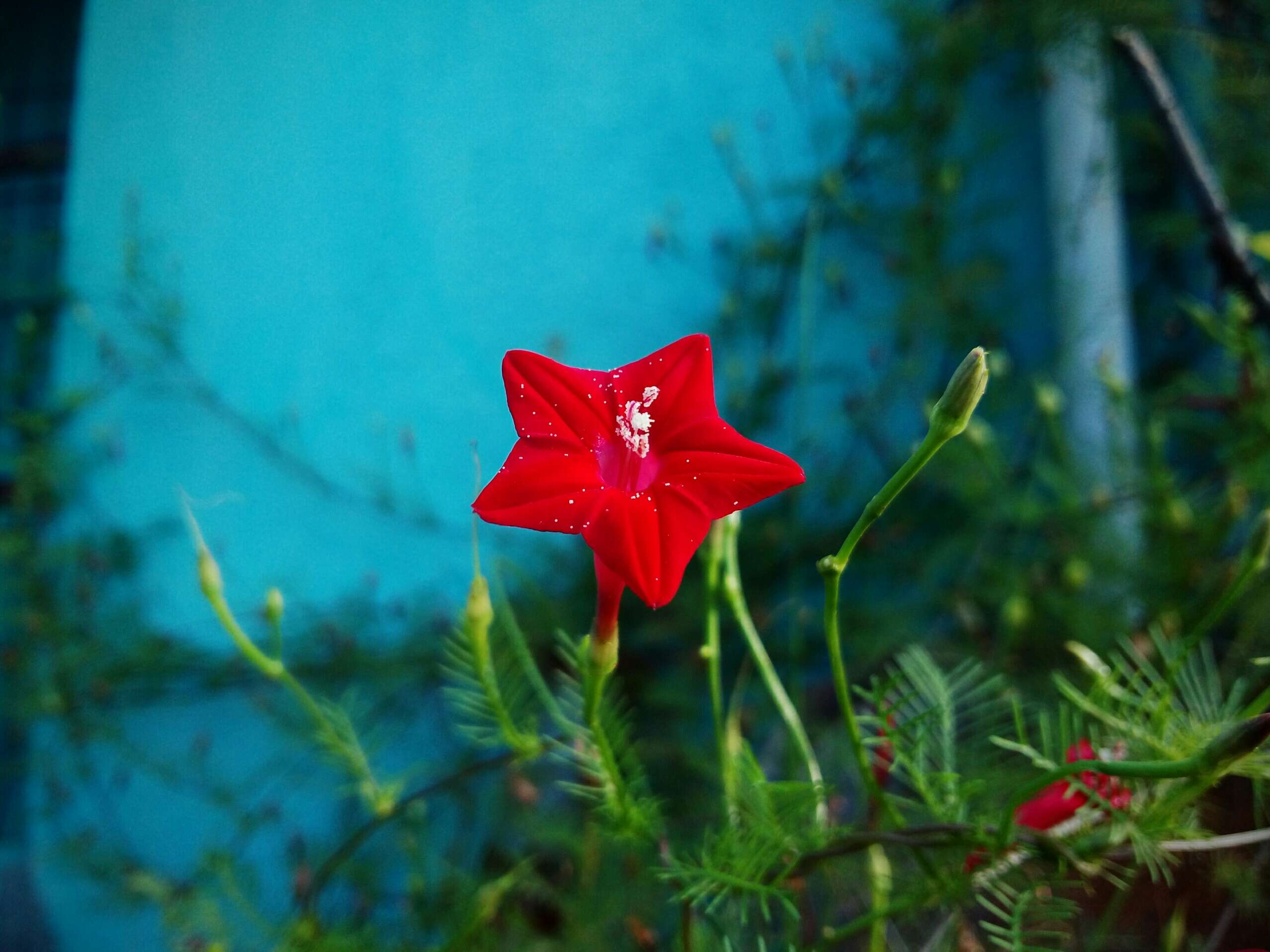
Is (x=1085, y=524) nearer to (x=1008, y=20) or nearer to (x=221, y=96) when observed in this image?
(x=1008, y=20)

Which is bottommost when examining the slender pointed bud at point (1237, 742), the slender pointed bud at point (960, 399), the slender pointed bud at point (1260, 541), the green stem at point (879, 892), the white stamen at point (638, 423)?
the green stem at point (879, 892)

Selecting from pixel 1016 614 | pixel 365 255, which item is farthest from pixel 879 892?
pixel 365 255

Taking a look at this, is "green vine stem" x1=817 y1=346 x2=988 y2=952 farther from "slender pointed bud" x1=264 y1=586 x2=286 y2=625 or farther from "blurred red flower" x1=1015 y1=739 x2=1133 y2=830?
"slender pointed bud" x1=264 y1=586 x2=286 y2=625

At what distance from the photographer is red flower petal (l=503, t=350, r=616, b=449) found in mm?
255

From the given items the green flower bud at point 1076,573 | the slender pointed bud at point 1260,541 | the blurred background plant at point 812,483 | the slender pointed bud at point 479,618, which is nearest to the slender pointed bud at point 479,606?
the slender pointed bud at point 479,618

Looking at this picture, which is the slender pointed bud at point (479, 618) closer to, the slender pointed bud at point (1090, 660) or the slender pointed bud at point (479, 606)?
the slender pointed bud at point (479, 606)

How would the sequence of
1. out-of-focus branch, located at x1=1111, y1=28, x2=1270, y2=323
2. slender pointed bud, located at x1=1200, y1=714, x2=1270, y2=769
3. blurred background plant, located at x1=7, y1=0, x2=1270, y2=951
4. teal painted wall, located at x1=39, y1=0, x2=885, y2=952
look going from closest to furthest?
slender pointed bud, located at x1=1200, y1=714, x2=1270, y2=769 → out-of-focus branch, located at x1=1111, y1=28, x2=1270, y2=323 → blurred background plant, located at x1=7, y1=0, x2=1270, y2=951 → teal painted wall, located at x1=39, y1=0, x2=885, y2=952

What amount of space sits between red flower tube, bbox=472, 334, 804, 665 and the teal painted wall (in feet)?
2.21

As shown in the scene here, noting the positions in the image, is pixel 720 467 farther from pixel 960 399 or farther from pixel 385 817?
pixel 385 817

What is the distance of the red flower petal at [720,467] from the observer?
0.24m

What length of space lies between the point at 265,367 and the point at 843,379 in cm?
65

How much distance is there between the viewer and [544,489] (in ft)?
0.82

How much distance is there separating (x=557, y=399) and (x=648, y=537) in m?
0.06

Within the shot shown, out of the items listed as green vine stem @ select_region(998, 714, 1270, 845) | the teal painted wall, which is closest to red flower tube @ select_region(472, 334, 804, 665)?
green vine stem @ select_region(998, 714, 1270, 845)
